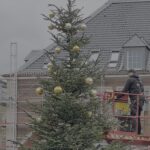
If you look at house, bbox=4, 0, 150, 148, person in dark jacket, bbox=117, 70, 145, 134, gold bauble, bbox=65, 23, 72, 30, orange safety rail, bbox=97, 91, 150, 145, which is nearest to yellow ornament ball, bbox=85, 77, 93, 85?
gold bauble, bbox=65, 23, 72, 30

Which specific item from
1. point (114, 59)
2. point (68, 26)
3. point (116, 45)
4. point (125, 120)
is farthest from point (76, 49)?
point (116, 45)

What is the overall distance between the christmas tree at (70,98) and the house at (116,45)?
20.8 m

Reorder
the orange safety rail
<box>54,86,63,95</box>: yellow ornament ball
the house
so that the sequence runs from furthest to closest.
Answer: the house < the orange safety rail < <box>54,86,63,95</box>: yellow ornament ball

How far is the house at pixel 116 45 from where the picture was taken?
34.1 meters

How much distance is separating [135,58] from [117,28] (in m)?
2.74

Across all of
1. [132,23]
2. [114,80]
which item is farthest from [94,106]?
[132,23]

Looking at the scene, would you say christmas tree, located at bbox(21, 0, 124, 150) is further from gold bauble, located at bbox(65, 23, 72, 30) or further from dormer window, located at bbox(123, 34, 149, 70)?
dormer window, located at bbox(123, 34, 149, 70)

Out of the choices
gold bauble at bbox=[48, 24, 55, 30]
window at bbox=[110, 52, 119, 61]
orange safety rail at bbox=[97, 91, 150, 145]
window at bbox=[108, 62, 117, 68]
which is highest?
window at bbox=[110, 52, 119, 61]

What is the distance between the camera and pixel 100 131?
11.5 meters

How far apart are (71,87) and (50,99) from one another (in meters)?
0.41

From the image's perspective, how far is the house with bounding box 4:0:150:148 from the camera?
112 ft

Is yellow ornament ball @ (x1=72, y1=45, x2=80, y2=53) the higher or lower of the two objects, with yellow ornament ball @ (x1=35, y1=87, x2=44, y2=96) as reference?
higher

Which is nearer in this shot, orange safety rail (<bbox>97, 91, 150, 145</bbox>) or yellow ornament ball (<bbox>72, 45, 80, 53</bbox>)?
yellow ornament ball (<bbox>72, 45, 80, 53</bbox>)

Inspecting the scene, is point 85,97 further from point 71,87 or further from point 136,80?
point 136,80
